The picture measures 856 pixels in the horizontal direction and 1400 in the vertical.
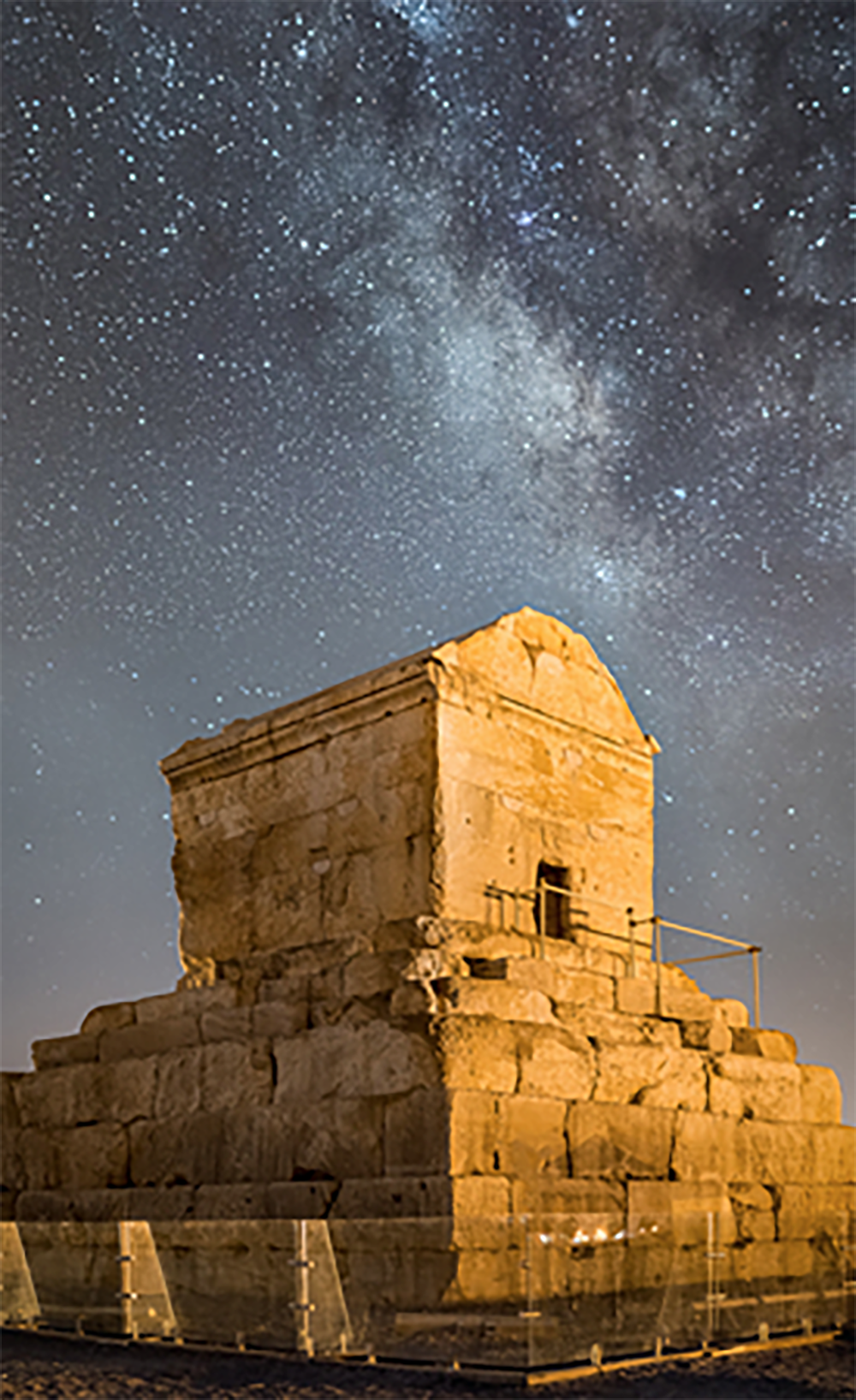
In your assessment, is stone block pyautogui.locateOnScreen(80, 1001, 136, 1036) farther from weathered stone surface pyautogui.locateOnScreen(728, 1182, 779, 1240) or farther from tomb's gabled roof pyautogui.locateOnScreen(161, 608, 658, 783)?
weathered stone surface pyautogui.locateOnScreen(728, 1182, 779, 1240)

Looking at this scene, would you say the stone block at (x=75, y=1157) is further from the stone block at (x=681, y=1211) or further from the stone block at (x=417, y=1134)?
the stone block at (x=681, y=1211)

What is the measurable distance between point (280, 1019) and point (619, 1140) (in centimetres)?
248

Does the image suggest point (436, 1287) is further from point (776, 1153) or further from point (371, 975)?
point (776, 1153)

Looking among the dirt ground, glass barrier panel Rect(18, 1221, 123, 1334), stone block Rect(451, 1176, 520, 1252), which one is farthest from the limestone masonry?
glass barrier panel Rect(18, 1221, 123, 1334)

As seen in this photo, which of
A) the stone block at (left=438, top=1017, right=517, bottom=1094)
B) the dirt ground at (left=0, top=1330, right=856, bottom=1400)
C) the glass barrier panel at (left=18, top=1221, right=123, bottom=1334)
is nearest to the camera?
the dirt ground at (left=0, top=1330, right=856, bottom=1400)

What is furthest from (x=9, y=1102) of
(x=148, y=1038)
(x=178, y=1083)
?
(x=178, y=1083)

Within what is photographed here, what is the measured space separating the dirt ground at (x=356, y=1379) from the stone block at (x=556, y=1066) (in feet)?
6.69

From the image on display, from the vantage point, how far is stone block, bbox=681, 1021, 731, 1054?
1037cm

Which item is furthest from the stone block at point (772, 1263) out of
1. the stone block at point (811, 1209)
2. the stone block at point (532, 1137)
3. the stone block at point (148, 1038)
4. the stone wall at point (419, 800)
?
the stone block at point (148, 1038)

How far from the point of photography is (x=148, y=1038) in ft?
34.5

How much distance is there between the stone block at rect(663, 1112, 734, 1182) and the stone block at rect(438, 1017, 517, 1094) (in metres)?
1.68

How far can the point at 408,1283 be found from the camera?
7.79 m

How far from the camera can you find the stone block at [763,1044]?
35.4ft

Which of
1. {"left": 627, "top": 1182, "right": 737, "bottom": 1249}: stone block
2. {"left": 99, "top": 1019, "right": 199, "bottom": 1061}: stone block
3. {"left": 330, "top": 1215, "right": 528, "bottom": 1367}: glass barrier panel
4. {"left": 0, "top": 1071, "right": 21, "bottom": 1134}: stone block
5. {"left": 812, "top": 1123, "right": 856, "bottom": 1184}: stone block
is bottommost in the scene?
{"left": 330, "top": 1215, "right": 528, "bottom": 1367}: glass barrier panel
